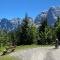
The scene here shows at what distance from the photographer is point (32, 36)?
61.1m

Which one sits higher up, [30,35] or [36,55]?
[30,35]

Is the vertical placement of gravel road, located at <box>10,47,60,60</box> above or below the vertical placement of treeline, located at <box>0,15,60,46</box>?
below

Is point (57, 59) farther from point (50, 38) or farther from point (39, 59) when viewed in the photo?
point (50, 38)

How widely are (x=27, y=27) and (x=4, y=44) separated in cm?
1498

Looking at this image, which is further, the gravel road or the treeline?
the treeline

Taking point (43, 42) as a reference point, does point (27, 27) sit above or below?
above

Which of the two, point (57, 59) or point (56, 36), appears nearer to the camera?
point (57, 59)

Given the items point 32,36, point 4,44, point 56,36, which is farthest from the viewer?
point 56,36

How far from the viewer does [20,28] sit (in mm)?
61812

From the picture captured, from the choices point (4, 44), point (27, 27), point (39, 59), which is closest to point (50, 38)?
point (27, 27)

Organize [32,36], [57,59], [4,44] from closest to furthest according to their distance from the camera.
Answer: [57,59] < [4,44] < [32,36]

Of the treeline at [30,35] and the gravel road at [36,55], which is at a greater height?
the treeline at [30,35]

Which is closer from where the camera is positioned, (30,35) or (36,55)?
(36,55)

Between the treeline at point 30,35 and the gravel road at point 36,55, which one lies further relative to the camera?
the treeline at point 30,35
